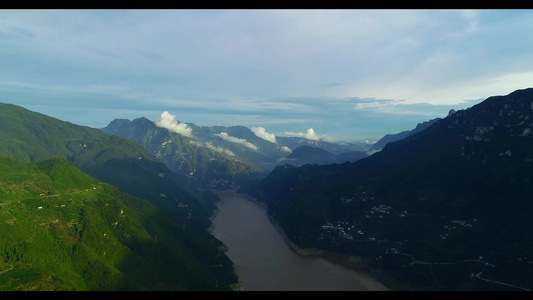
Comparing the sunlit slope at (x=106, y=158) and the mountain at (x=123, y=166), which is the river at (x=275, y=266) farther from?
the sunlit slope at (x=106, y=158)

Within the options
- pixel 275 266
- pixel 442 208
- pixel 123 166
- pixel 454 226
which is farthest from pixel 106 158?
pixel 454 226

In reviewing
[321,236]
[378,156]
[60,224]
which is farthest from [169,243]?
[378,156]

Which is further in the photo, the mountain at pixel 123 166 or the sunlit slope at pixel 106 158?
the sunlit slope at pixel 106 158

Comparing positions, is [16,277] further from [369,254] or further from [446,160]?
[446,160]

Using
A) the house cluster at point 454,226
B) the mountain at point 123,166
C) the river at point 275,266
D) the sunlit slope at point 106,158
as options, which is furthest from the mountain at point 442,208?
the sunlit slope at point 106,158

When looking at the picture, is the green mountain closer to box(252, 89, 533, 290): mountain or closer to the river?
the river

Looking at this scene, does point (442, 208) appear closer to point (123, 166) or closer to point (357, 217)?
point (357, 217)
